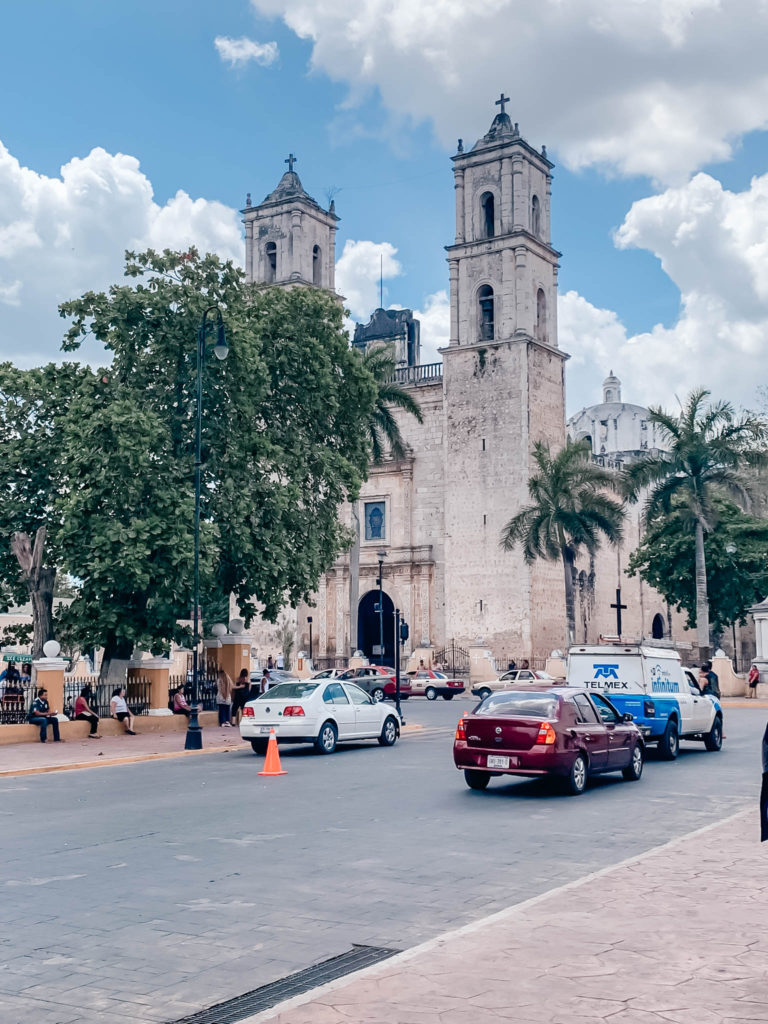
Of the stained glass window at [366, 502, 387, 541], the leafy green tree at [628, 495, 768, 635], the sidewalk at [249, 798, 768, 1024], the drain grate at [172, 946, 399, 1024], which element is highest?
the stained glass window at [366, 502, 387, 541]

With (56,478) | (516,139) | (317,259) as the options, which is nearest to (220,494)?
(56,478)

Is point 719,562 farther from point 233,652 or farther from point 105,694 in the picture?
point 105,694

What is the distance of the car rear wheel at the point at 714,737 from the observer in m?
20.9

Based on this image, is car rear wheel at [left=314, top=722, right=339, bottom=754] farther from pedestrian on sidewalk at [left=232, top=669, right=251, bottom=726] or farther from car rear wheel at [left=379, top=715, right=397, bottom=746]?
pedestrian on sidewalk at [left=232, top=669, right=251, bottom=726]

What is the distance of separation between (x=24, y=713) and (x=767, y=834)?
20312 mm

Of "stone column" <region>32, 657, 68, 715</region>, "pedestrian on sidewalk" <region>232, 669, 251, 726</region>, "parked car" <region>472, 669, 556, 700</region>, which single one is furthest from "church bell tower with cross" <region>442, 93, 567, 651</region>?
"stone column" <region>32, 657, 68, 715</region>

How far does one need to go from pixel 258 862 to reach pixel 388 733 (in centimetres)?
1312

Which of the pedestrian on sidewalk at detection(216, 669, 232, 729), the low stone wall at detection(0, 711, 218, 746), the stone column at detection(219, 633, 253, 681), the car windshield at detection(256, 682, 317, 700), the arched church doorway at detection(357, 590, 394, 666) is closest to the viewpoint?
the car windshield at detection(256, 682, 317, 700)

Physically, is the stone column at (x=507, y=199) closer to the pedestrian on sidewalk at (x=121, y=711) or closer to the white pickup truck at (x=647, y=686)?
the pedestrian on sidewalk at (x=121, y=711)

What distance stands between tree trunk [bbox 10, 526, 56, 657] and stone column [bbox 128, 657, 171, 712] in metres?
2.62

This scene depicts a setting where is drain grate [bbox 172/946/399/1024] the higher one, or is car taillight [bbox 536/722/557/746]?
car taillight [bbox 536/722/557/746]

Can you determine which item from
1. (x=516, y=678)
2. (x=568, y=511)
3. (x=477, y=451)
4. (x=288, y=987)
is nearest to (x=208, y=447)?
(x=516, y=678)

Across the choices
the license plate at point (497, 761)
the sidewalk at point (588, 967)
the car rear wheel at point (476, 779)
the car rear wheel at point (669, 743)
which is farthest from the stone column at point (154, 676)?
the sidewalk at point (588, 967)

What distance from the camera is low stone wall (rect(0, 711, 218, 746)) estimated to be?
2331cm
